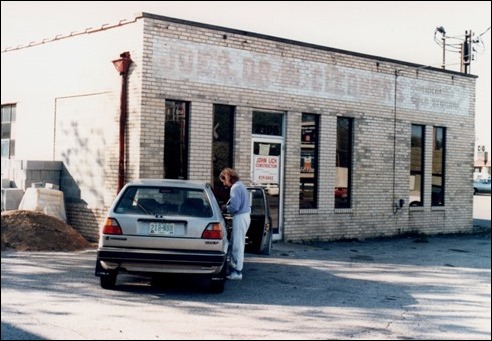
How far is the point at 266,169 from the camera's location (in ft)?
48.2

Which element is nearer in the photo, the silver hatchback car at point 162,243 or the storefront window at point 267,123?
the silver hatchback car at point 162,243

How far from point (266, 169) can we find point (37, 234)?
5145 mm

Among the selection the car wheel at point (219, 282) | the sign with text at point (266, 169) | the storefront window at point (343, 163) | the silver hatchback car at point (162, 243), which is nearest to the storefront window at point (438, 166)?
the storefront window at point (343, 163)

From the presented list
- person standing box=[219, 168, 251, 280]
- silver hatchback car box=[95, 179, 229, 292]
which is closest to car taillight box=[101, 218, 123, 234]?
silver hatchback car box=[95, 179, 229, 292]

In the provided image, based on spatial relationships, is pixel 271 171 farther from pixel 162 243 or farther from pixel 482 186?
pixel 482 186

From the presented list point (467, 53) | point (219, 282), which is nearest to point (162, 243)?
point (219, 282)

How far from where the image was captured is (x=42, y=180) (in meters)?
14.2

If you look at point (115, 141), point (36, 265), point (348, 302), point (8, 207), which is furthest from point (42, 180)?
point (348, 302)

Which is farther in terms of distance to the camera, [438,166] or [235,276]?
[438,166]

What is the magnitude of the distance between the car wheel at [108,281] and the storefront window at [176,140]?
14.9ft

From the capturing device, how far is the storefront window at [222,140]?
1389 centimetres

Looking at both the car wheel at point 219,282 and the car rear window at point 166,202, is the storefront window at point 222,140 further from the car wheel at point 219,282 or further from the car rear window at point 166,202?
the car wheel at point 219,282

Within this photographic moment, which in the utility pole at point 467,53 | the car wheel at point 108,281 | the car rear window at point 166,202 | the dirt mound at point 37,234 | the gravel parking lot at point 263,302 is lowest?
the gravel parking lot at point 263,302

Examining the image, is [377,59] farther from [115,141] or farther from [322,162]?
[115,141]
